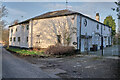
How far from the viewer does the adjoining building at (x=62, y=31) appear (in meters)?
16.4

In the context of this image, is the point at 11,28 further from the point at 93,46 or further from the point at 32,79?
the point at 32,79

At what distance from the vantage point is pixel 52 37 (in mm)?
18891

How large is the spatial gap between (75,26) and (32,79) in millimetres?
12391

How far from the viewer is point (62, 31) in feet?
58.1

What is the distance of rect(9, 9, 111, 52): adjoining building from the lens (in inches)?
645

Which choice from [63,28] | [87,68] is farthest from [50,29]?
[87,68]

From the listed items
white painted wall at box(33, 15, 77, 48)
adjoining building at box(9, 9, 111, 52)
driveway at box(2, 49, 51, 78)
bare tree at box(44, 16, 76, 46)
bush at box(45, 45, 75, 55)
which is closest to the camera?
driveway at box(2, 49, 51, 78)

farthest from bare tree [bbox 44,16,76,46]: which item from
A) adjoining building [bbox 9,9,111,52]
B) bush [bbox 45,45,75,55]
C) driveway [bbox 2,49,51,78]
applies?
driveway [bbox 2,49,51,78]

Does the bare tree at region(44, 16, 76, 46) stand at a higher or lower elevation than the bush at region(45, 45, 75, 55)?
higher

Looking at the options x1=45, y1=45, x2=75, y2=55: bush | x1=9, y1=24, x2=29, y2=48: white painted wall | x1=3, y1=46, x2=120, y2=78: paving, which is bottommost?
x1=3, y1=46, x2=120, y2=78: paving

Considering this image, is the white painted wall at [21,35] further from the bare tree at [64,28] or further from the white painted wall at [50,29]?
the bare tree at [64,28]

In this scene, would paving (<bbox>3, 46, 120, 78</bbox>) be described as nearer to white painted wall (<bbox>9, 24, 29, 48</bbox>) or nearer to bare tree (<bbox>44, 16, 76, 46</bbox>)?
bare tree (<bbox>44, 16, 76, 46</bbox>)

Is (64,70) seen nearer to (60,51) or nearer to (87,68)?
(87,68)

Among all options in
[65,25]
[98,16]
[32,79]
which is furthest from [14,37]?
[32,79]
